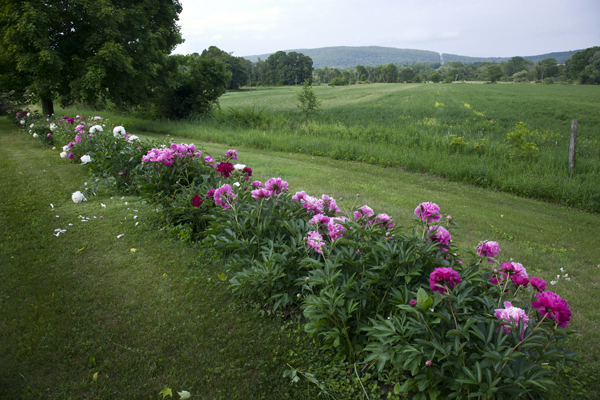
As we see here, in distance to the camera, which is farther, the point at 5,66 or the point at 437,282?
the point at 5,66

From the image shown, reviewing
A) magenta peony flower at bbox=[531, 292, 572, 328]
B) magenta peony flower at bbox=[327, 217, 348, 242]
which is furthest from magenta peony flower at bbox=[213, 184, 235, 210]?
magenta peony flower at bbox=[531, 292, 572, 328]

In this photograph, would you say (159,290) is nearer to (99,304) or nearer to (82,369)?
(99,304)

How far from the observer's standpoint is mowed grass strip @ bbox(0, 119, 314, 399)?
2.01 m

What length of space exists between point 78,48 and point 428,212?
1716 cm

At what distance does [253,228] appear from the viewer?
116 inches

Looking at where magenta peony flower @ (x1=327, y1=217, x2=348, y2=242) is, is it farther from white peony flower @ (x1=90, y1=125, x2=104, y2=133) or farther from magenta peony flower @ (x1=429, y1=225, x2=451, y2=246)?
white peony flower @ (x1=90, y1=125, x2=104, y2=133)

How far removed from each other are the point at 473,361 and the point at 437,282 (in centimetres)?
44

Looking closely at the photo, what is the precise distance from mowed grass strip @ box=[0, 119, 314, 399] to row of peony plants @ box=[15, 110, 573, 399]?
1.12 ft

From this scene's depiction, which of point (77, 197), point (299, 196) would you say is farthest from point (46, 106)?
point (299, 196)

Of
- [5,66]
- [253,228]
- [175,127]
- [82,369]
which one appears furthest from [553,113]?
[5,66]

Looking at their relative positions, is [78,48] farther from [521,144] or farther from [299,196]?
[521,144]

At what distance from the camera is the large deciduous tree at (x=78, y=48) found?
38.5ft

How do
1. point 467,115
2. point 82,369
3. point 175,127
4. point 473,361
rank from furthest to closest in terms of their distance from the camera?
point 467,115, point 175,127, point 82,369, point 473,361

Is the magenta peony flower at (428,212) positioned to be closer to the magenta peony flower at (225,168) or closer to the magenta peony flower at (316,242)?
the magenta peony flower at (316,242)
